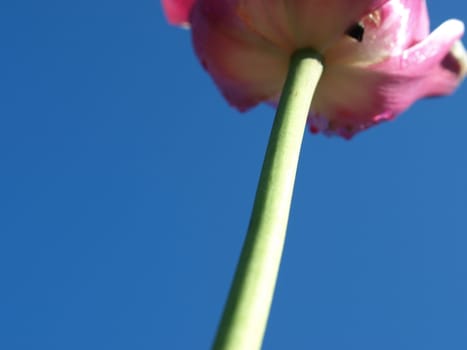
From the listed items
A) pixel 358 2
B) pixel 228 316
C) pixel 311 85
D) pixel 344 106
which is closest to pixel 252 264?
pixel 228 316

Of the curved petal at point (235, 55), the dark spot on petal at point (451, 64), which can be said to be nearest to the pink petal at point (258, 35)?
the curved petal at point (235, 55)

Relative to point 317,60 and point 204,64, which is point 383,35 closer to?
point 317,60

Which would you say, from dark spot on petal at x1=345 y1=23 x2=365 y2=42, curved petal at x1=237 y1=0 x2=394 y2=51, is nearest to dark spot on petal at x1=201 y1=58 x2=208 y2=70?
curved petal at x1=237 y1=0 x2=394 y2=51

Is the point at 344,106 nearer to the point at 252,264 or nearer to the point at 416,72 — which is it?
the point at 416,72

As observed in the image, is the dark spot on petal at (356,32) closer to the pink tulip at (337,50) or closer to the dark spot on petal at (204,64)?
the pink tulip at (337,50)

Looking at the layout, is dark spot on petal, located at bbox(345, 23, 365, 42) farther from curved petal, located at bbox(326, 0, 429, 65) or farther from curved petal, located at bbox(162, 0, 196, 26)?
curved petal, located at bbox(162, 0, 196, 26)

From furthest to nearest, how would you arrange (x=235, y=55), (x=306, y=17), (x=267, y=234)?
(x=235, y=55)
(x=306, y=17)
(x=267, y=234)

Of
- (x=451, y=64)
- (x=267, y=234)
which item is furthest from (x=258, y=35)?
(x=267, y=234)
